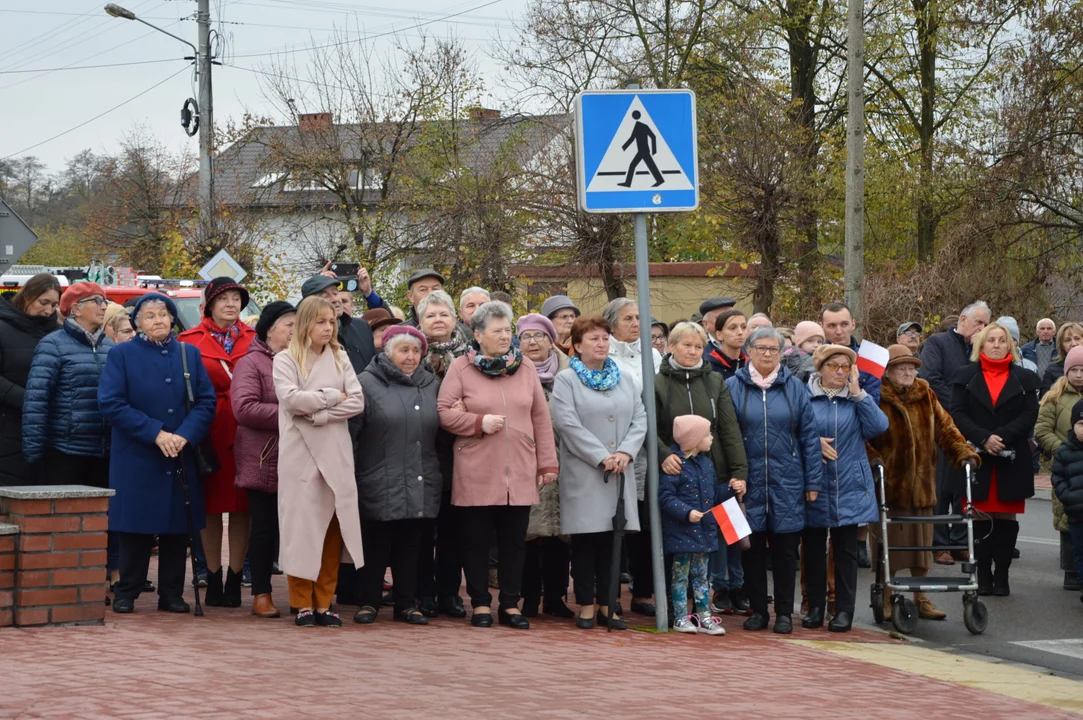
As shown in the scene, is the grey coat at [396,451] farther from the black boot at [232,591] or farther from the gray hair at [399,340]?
the black boot at [232,591]

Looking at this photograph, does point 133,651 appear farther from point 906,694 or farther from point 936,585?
point 936,585

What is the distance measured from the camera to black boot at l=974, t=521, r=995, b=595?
11.4 meters

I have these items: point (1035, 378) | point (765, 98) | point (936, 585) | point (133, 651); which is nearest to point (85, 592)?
point (133, 651)

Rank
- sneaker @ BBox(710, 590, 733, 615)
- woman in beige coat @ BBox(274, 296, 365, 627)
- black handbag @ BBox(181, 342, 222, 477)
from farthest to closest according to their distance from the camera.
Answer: sneaker @ BBox(710, 590, 733, 615) → black handbag @ BBox(181, 342, 222, 477) → woman in beige coat @ BBox(274, 296, 365, 627)

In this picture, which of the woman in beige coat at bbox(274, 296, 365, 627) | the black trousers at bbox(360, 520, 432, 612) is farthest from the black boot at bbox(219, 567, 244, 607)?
the black trousers at bbox(360, 520, 432, 612)

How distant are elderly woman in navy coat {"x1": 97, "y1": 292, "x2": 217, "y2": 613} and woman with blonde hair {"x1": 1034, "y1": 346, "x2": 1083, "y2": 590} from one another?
692 cm

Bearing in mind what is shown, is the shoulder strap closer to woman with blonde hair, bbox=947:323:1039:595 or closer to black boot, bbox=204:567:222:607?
black boot, bbox=204:567:222:607

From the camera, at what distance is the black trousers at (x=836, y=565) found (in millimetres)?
9731

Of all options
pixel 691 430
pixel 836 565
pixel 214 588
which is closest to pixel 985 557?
pixel 836 565

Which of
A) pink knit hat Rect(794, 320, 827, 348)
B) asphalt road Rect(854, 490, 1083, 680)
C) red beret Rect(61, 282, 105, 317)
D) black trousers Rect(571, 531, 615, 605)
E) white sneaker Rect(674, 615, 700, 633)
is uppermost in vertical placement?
red beret Rect(61, 282, 105, 317)

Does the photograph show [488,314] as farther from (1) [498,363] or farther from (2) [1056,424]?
(2) [1056,424]

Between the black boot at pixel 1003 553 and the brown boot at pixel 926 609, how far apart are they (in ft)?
3.82

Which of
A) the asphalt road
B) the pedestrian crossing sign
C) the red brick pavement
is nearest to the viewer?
the red brick pavement

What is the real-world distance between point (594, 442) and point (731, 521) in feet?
3.18
